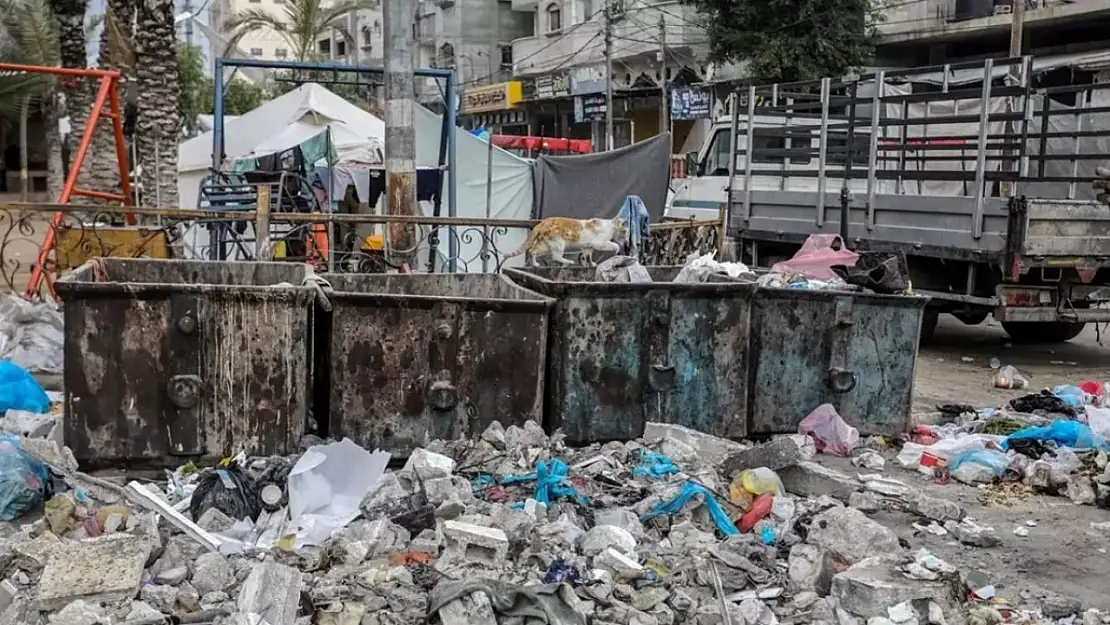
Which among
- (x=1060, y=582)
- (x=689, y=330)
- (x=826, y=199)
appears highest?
(x=826, y=199)

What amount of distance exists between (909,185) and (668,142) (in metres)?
4.06

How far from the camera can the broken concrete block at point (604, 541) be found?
443cm

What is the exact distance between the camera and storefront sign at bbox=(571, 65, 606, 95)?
109ft

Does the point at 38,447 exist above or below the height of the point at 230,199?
below

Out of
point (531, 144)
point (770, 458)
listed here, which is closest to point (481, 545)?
point (770, 458)

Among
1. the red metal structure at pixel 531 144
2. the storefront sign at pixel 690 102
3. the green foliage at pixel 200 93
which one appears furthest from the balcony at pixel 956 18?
the green foliage at pixel 200 93

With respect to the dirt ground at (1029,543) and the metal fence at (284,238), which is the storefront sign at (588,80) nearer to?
the metal fence at (284,238)

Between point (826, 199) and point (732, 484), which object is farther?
point (826, 199)

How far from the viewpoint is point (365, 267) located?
1078cm

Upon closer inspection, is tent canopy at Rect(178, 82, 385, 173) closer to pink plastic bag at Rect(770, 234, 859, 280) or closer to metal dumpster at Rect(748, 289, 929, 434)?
pink plastic bag at Rect(770, 234, 859, 280)

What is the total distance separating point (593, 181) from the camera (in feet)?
50.5

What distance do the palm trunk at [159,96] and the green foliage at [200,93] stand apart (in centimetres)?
2409

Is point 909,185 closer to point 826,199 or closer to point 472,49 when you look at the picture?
point 826,199

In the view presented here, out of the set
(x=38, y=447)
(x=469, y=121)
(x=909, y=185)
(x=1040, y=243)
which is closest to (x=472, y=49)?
(x=469, y=121)
